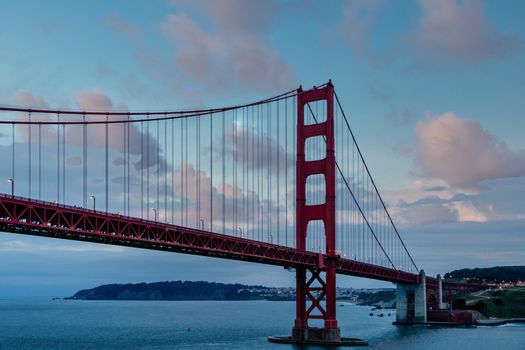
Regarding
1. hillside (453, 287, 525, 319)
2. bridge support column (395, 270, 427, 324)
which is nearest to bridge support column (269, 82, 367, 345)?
bridge support column (395, 270, 427, 324)

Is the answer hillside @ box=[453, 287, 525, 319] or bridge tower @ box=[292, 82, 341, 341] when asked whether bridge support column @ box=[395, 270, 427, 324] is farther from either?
bridge tower @ box=[292, 82, 341, 341]

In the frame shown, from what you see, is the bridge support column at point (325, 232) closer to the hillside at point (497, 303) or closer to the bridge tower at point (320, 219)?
the bridge tower at point (320, 219)

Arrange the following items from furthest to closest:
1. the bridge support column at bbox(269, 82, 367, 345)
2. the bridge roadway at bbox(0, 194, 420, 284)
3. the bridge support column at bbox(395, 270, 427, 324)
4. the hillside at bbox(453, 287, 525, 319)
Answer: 1. the hillside at bbox(453, 287, 525, 319)
2. the bridge support column at bbox(395, 270, 427, 324)
3. the bridge support column at bbox(269, 82, 367, 345)
4. the bridge roadway at bbox(0, 194, 420, 284)

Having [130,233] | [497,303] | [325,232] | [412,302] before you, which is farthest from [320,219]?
[497,303]

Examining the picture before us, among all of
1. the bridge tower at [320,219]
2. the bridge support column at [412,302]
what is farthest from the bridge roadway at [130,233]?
the bridge support column at [412,302]

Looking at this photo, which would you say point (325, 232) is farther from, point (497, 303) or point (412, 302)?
point (497, 303)

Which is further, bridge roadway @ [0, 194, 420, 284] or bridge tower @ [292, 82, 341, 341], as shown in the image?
bridge tower @ [292, 82, 341, 341]

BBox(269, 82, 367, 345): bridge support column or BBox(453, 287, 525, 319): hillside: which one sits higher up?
BBox(269, 82, 367, 345): bridge support column
